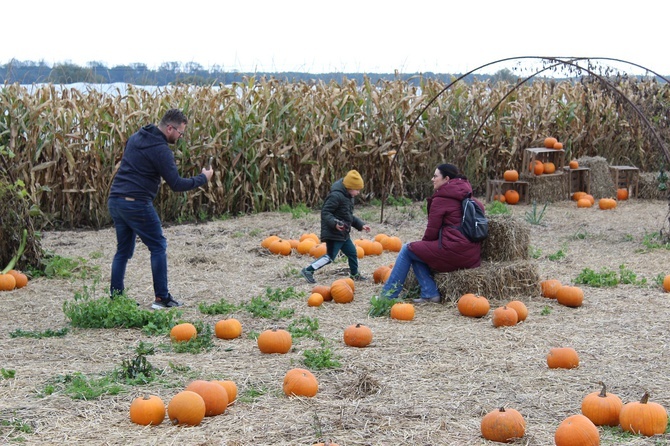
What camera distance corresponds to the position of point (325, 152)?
1419 centimetres

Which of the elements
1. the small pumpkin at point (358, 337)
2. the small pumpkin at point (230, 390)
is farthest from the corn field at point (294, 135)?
the small pumpkin at point (230, 390)

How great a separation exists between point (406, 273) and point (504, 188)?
8.21 meters

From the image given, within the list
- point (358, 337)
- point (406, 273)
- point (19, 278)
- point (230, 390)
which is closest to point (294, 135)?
point (19, 278)

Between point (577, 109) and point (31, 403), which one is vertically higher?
point (577, 109)

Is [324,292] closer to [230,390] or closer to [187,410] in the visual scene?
[230,390]

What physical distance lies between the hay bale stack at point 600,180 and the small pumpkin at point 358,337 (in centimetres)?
1071

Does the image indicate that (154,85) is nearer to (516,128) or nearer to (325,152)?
(325,152)

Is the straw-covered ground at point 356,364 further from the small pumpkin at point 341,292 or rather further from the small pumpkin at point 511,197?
the small pumpkin at point 511,197

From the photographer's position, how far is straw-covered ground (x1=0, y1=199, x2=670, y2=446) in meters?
4.44

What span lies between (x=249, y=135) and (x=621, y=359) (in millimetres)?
8751

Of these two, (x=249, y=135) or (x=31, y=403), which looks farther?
(x=249, y=135)

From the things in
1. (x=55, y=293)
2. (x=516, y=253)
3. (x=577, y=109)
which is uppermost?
(x=577, y=109)

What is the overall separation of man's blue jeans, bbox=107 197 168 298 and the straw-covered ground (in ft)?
1.42

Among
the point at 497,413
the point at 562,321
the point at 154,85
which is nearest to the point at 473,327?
the point at 562,321
